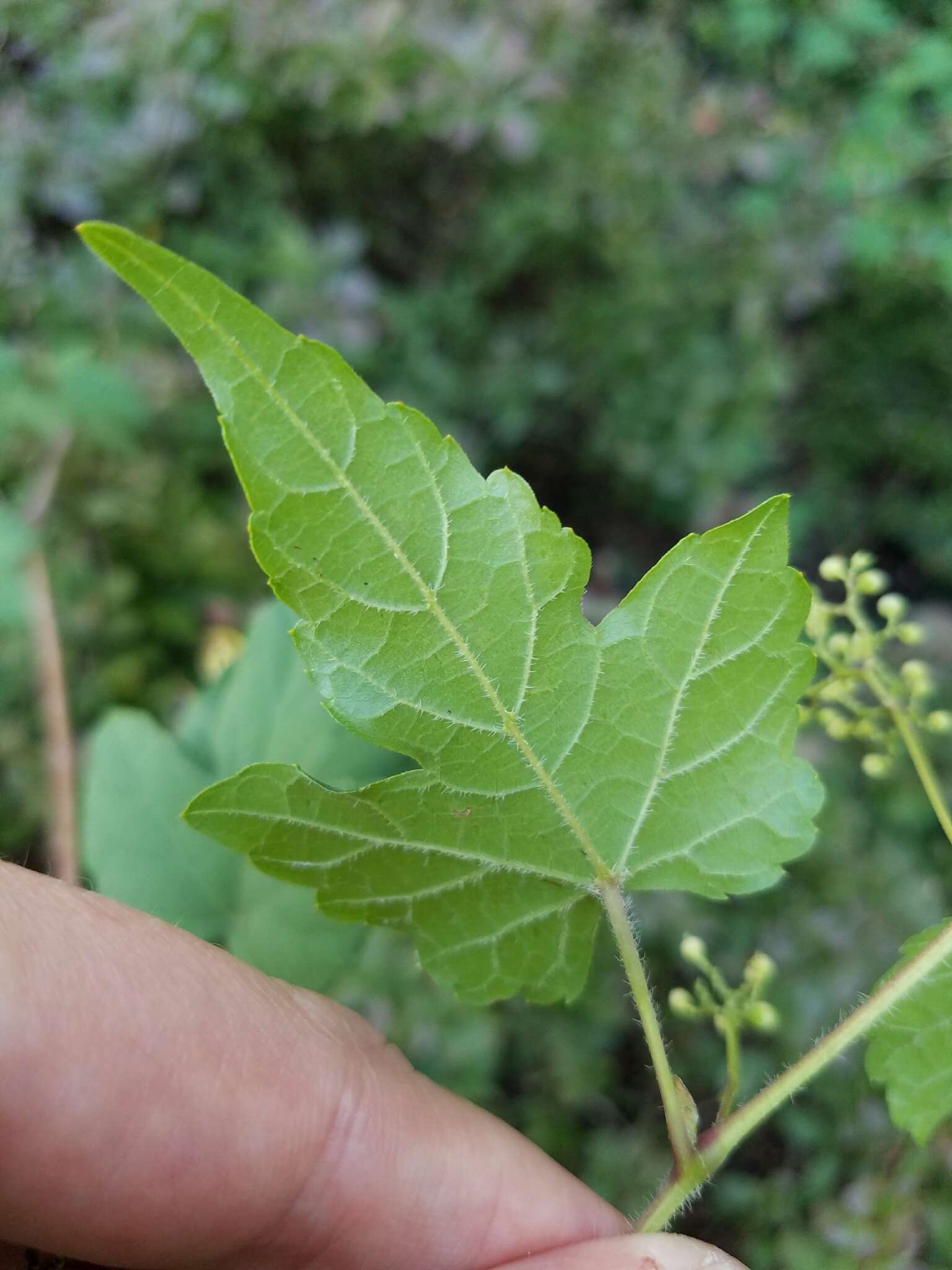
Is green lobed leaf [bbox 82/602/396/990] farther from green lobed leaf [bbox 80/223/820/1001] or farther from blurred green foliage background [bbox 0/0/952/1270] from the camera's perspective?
blurred green foliage background [bbox 0/0/952/1270]

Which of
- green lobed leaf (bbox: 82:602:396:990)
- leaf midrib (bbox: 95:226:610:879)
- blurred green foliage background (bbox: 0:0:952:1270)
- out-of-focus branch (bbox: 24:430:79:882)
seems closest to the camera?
leaf midrib (bbox: 95:226:610:879)

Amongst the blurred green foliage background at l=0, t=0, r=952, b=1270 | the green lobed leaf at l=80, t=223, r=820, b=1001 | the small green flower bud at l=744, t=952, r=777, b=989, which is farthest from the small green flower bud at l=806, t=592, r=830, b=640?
the blurred green foliage background at l=0, t=0, r=952, b=1270

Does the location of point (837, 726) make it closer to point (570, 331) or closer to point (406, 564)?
point (406, 564)

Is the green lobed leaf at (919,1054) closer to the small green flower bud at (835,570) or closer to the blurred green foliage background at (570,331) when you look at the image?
the small green flower bud at (835,570)

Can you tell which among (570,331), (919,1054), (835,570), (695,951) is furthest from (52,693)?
(570,331)

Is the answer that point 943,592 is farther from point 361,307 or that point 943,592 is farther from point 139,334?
point 139,334

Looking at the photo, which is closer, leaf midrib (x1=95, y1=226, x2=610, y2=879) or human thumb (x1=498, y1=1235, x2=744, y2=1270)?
leaf midrib (x1=95, y1=226, x2=610, y2=879)

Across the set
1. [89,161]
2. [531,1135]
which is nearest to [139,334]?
[89,161]
